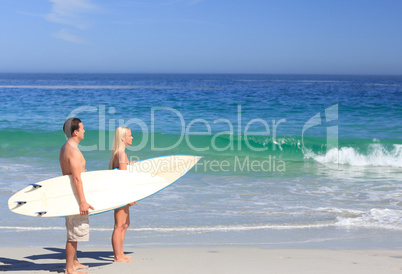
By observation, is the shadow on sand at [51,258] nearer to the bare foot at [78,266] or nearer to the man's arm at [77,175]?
the bare foot at [78,266]

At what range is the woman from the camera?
3.99 m

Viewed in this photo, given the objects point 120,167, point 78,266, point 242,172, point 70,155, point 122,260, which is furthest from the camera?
point 242,172

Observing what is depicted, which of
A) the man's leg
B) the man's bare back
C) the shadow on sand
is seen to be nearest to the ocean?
the shadow on sand

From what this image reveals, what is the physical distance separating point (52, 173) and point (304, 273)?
6956mm

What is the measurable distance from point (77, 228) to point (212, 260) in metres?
1.32

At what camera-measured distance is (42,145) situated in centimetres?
1414

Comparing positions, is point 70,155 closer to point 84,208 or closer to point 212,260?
point 84,208

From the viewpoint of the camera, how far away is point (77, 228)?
3641 mm

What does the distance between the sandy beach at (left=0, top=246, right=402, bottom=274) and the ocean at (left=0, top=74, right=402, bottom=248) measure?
1.35 feet

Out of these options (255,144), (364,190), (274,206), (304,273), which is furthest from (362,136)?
(304,273)

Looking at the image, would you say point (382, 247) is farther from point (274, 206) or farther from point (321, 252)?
point (274, 206)

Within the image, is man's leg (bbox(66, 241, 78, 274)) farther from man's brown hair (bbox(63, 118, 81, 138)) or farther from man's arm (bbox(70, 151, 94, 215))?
man's brown hair (bbox(63, 118, 81, 138))

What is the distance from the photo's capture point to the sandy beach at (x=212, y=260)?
149 inches

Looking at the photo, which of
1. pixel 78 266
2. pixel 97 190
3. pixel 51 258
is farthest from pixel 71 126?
pixel 51 258
